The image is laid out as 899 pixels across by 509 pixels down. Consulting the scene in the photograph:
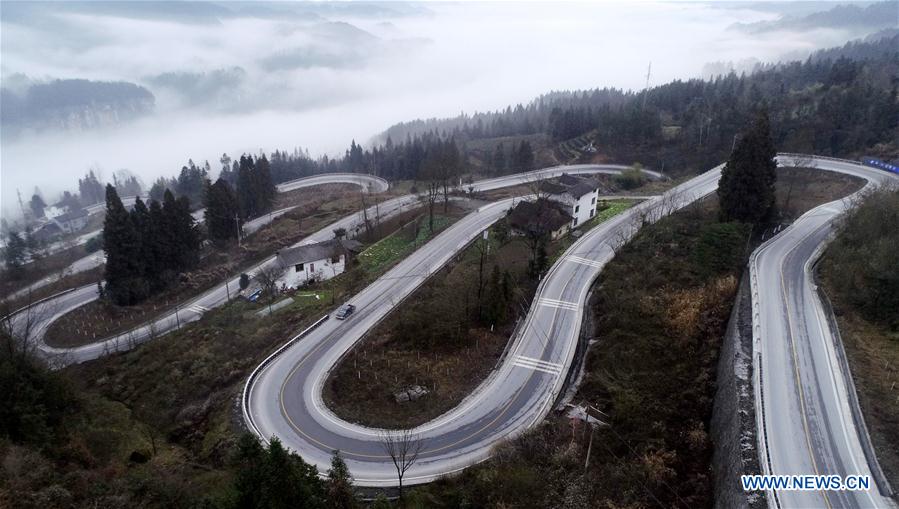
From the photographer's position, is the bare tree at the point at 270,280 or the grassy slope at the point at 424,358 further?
the bare tree at the point at 270,280

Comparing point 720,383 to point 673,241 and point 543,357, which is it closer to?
point 543,357

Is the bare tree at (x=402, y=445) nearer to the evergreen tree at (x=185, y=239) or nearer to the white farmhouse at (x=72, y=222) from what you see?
the evergreen tree at (x=185, y=239)

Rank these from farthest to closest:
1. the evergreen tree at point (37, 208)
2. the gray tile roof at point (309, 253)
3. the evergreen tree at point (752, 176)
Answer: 1. the evergreen tree at point (37, 208)
2. the gray tile roof at point (309, 253)
3. the evergreen tree at point (752, 176)

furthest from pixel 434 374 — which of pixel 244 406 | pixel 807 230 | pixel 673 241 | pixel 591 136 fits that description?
pixel 591 136

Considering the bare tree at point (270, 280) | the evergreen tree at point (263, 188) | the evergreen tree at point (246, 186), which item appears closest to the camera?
the bare tree at point (270, 280)

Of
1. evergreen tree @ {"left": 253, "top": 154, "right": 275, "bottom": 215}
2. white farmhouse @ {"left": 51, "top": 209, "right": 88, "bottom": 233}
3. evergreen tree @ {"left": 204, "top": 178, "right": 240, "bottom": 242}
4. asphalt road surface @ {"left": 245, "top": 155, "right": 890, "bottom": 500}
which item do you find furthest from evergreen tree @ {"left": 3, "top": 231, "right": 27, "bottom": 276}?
asphalt road surface @ {"left": 245, "top": 155, "right": 890, "bottom": 500}

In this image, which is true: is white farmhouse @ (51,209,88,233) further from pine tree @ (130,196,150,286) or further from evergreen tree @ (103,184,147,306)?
evergreen tree @ (103,184,147,306)

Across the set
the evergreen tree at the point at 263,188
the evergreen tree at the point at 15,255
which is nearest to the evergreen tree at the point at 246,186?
the evergreen tree at the point at 263,188

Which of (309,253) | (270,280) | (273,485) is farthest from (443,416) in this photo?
(309,253)
